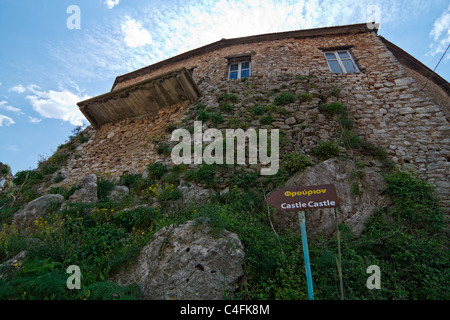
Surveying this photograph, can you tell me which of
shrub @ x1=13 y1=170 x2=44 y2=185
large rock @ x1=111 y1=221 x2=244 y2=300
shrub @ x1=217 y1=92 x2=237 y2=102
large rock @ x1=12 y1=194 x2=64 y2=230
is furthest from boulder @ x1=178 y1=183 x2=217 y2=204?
shrub @ x1=13 y1=170 x2=44 y2=185

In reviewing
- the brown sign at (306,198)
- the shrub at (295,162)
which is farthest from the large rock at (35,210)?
the shrub at (295,162)

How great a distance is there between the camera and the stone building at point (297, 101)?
576 cm

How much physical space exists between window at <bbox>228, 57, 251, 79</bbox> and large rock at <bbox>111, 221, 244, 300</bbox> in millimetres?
7071

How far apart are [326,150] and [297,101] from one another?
2294 mm

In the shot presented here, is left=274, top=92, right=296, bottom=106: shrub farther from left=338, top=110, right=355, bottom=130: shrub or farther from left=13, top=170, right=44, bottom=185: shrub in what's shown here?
left=13, top=170, right=44, bottom=185: shrub

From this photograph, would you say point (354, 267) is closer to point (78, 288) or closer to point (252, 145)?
point (252, 145)

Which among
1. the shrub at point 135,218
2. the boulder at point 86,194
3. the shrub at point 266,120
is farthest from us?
the shrub at point 266,120

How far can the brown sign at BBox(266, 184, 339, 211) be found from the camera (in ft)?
9.38

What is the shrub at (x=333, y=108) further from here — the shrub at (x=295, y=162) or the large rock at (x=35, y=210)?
the large rock at (x=35, y=210)

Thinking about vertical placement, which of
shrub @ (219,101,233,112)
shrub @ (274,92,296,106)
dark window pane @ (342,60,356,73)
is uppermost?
dark window pane @ (342,60,356,73)

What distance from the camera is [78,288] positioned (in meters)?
2.70

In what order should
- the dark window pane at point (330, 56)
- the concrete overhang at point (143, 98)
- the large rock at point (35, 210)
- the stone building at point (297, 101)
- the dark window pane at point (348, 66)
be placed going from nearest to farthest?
the large rock at point (35, 210), the stone building at point (297, 101), the concrete overhang at point (143, 98), the dark window pane at point (348, 66), the dark window pane at point (330, 56)

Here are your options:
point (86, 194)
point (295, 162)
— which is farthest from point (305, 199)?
point (86, 194)

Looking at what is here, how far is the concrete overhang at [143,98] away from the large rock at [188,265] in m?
5.76
